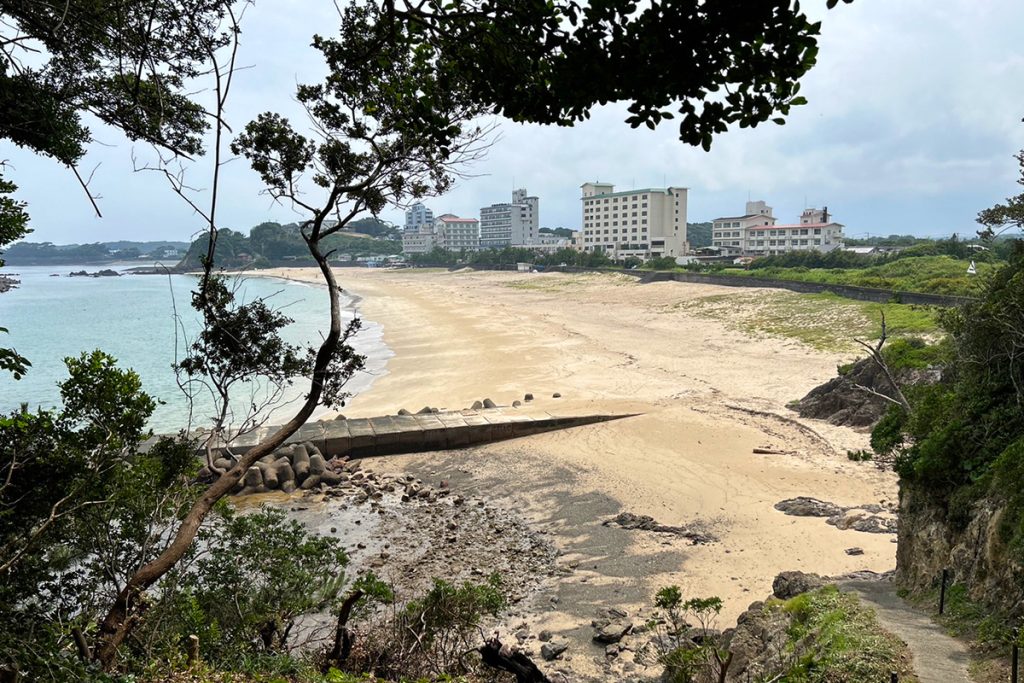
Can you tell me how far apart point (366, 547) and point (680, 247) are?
96.2 meters

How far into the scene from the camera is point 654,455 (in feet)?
52.6

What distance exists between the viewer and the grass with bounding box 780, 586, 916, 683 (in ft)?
16.8

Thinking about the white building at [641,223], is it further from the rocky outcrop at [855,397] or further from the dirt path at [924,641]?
the dirt path at [924,641]

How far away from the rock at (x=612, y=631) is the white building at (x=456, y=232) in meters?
146

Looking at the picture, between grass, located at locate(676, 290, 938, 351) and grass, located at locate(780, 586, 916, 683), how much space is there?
18161 mm

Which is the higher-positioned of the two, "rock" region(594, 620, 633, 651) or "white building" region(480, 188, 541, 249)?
"white building" region(480, 188, 541, 249)

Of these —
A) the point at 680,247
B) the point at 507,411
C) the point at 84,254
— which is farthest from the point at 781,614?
the point at 84,254

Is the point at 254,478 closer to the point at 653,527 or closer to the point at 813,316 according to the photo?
the point at 653,527

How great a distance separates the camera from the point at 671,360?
2706cm

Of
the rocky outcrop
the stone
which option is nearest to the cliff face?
the rocky outcrop

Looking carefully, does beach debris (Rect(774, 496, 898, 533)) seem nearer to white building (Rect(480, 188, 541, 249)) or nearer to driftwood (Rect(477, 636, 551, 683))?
driftwood (Rect(477, 636, 551, 683))

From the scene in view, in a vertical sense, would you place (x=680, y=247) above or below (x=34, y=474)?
above

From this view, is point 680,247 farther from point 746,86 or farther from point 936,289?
point 746,86

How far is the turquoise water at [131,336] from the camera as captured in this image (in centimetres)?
2470
